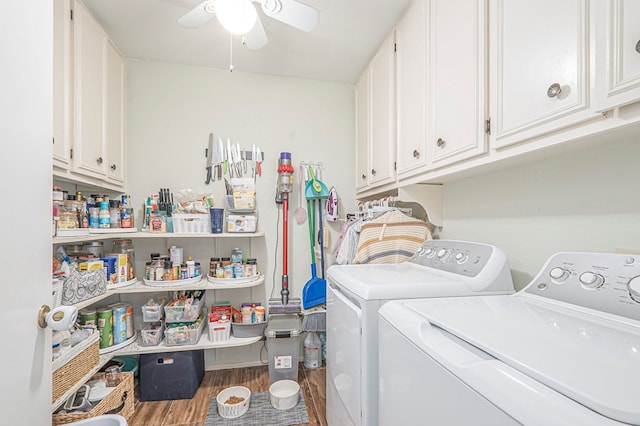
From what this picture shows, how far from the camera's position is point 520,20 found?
0.89 metres

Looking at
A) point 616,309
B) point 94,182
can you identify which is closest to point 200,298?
point 94,182

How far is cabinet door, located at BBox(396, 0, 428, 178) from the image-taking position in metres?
1.43

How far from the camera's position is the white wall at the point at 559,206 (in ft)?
2.84

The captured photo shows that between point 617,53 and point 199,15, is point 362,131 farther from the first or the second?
point 617,53

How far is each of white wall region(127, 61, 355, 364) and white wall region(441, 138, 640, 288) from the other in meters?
1.32

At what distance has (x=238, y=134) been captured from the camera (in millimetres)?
2320

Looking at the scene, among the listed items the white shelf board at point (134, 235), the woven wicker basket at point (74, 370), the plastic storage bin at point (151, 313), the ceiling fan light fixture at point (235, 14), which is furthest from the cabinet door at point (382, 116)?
the woven wicker basket at point (74, 370)

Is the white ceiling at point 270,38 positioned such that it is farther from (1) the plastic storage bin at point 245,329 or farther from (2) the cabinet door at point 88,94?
(1) the plastic storage bin at point 245,329

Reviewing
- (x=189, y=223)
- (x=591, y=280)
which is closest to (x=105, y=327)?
(x=189, y=223)

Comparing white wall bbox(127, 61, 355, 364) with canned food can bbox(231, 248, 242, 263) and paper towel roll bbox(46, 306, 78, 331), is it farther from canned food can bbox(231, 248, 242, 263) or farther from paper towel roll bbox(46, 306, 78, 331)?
paper towel roll bbox(46, 306, 78, 331)

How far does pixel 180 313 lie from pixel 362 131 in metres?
1.93

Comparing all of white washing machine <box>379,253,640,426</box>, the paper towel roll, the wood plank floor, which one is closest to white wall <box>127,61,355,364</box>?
the wood plank floor

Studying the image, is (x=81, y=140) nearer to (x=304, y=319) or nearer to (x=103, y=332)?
(x=103, y=332)

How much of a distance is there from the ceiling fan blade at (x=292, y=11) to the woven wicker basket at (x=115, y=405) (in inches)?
81.3
